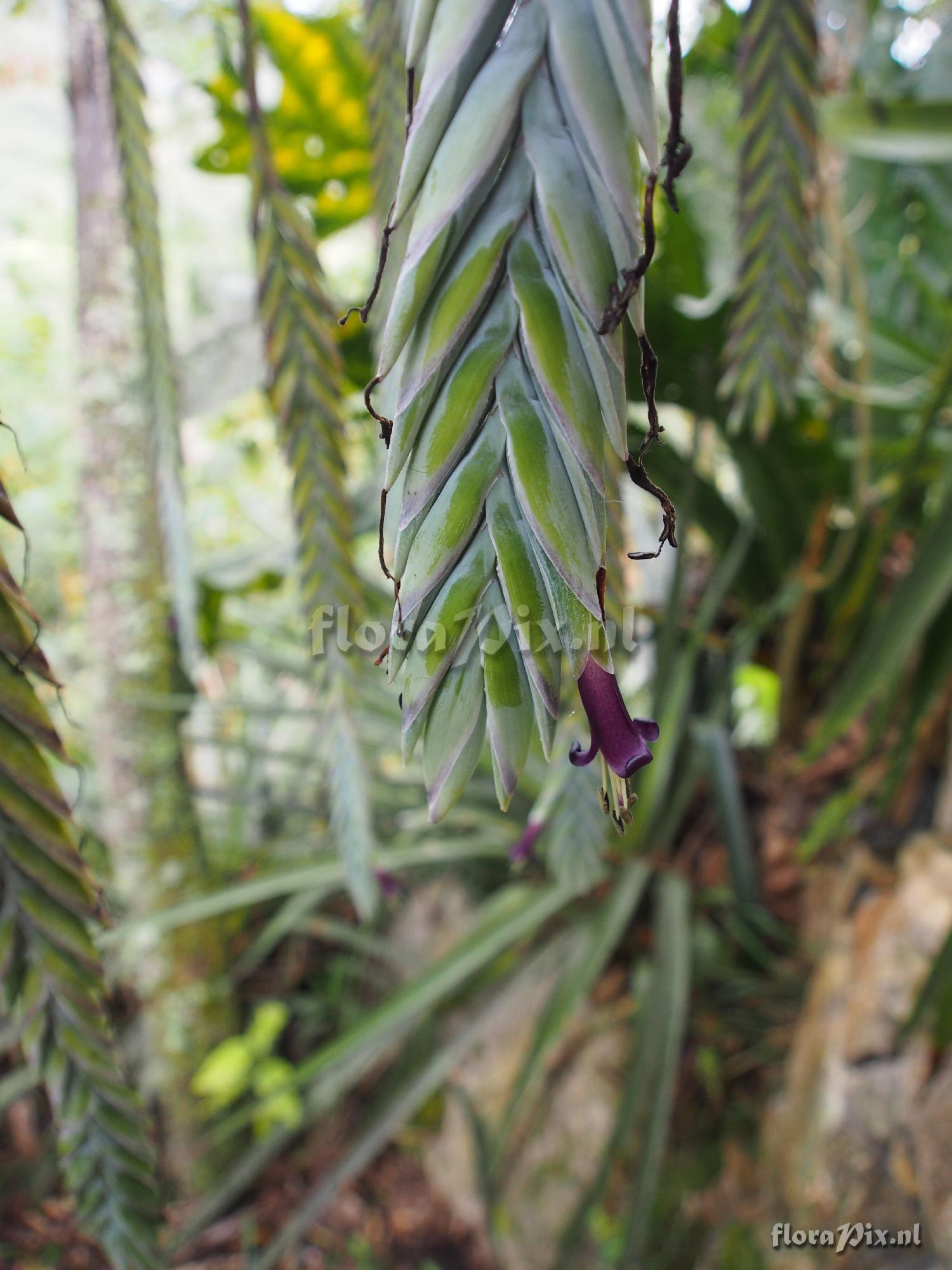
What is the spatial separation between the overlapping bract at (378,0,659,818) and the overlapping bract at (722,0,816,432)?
0.34m

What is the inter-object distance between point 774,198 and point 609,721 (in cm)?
52

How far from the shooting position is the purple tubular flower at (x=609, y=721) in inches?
8.9

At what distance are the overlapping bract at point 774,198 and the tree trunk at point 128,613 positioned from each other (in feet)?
2.82

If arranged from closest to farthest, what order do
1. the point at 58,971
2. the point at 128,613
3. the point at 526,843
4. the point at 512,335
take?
the point at 512,335 → the point at 58,971 → the point at 526,843 → the point at 128,613

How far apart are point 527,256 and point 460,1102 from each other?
1339 mm

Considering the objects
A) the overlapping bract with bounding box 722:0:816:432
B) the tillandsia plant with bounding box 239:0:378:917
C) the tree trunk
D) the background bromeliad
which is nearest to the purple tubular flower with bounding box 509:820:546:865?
the background bromeliad

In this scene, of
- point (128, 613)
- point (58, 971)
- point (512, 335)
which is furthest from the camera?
point (128, 613)

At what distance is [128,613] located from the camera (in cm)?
121

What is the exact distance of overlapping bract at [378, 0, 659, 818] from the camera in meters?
0.20

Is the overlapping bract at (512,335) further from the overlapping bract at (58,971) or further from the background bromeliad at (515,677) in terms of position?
the overlapping bract at (58,971)

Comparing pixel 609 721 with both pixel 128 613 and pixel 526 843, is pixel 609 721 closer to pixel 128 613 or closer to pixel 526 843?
pixel 526 843

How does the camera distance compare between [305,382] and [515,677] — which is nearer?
[515,677]

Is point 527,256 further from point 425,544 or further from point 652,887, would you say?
point 652,887

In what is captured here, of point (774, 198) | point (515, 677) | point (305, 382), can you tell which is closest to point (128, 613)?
A: point (305, 382)
